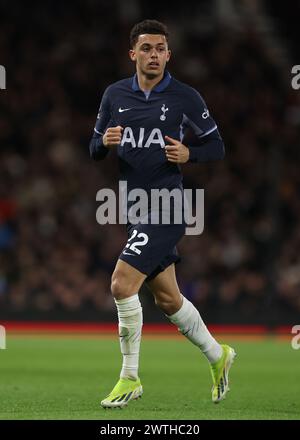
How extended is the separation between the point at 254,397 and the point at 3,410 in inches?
82.8

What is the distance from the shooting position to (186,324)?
294 inches

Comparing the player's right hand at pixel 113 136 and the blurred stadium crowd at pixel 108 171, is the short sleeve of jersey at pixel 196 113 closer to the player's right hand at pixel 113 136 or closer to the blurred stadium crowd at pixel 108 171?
the player's right hand at pixel 113 136

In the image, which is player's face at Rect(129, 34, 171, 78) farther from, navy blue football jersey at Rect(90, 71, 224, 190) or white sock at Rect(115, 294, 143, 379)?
white sock at Rect(115, 294, 143, 379)

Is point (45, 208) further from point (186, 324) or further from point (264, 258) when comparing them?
point (186, 324)

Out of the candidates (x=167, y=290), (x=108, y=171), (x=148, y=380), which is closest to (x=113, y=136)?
(x=167, y=290)

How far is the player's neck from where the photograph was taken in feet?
24.4

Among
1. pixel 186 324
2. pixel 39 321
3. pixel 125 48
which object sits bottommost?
pixel 39 321

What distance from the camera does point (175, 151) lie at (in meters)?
7.23

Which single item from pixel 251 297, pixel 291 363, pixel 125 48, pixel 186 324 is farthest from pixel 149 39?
pixel 125 48

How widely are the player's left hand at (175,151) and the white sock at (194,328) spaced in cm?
96

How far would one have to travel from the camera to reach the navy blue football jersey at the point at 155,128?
24.1ft

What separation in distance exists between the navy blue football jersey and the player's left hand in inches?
3.0

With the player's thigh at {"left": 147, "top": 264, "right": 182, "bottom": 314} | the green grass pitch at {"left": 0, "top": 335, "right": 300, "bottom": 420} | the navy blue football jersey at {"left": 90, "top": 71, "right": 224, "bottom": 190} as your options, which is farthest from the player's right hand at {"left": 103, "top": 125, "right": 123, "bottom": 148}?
the green grass pitch at {"left": 0, "top": 335, "right": 300, "bottom": 420}

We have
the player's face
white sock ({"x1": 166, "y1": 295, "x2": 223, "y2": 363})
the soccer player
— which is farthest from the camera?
white sock ({"x1": 166, "y1": 295, "x2": 223, "y2": 363})
